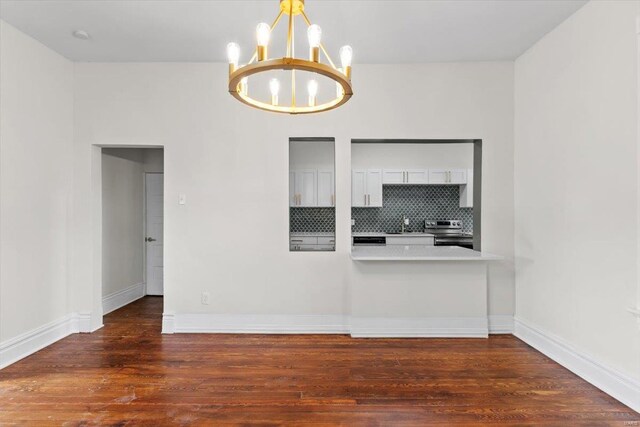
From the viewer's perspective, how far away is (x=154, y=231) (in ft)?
18.0

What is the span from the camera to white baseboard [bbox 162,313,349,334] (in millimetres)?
3783

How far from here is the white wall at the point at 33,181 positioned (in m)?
3.02

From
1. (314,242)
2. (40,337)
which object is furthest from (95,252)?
(314,242)

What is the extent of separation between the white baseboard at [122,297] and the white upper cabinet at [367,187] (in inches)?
146

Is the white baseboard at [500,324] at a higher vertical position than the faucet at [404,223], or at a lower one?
lower

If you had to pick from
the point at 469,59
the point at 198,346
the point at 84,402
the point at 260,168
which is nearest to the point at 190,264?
the point at 198,346

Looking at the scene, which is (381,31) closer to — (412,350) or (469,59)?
(469,59)

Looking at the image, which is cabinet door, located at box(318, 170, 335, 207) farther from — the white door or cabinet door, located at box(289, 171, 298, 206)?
the white door

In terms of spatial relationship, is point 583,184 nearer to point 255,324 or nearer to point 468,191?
point 255,324

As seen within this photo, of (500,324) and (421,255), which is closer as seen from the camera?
(421,255)

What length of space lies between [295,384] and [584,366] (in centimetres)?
224

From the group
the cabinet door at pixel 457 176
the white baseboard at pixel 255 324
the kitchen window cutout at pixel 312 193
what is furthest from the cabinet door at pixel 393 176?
the white baseboard at pixel 255 324

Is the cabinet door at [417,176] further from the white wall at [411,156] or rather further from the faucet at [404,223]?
the faucet at [404,223]

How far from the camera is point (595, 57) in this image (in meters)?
2.68
